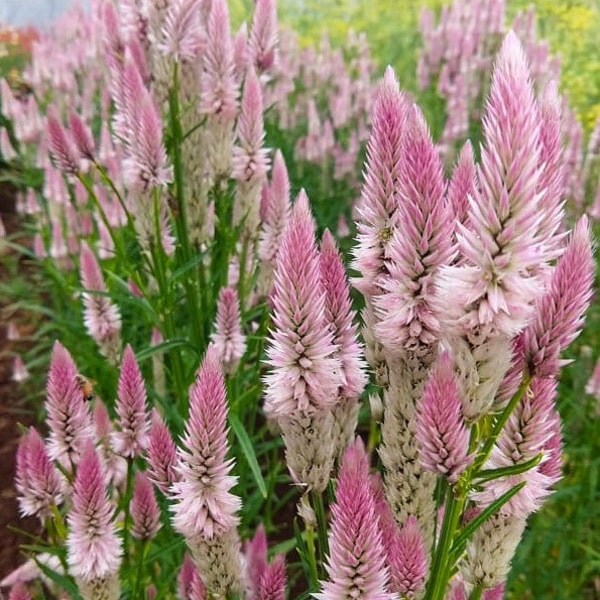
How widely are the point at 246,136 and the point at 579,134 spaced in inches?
99.9

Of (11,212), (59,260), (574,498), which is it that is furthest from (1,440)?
(11,212)

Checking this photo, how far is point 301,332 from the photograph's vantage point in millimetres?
1053

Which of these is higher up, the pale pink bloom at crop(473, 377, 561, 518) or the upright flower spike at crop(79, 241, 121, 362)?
the pale pink bloom at crop(473, 377, 561, 518)

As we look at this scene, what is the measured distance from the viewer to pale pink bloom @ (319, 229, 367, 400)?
1.14 m

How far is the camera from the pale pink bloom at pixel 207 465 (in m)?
1.15

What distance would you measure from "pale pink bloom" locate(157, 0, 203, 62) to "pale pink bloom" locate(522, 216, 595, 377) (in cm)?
156

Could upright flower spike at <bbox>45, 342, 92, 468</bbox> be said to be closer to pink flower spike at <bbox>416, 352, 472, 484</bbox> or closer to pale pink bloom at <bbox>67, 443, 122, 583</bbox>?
Answer: pale pink bloom at <bbox>67, 443, 122, 583</bbox>

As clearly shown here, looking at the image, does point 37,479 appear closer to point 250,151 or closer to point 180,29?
point 250,151

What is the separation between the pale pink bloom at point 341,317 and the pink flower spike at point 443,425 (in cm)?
17

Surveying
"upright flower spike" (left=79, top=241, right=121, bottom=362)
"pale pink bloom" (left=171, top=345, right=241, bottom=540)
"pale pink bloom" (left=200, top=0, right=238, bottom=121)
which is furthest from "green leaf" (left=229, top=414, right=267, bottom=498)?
"pale pink bloom" (left=200, top=0, right=238, bottom=121)

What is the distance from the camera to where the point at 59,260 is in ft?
12.6

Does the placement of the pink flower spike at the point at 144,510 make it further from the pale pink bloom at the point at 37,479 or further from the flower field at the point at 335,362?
the pale pink bloom at the point at 37,479

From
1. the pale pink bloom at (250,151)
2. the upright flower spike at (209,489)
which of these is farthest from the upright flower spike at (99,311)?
the upright flower spike at (209,489)

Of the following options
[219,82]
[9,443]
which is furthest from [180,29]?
[9,443]
